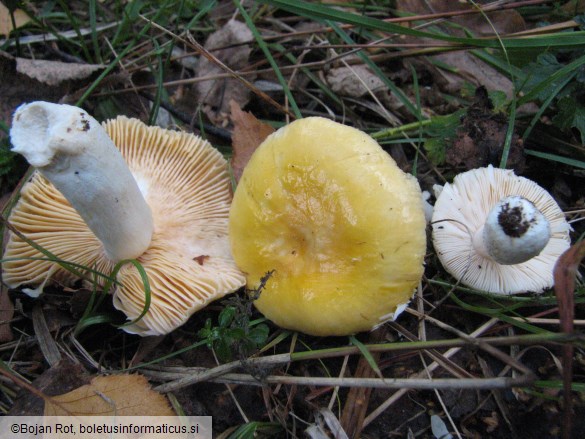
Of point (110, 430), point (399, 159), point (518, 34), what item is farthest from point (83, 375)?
point (518, 34)

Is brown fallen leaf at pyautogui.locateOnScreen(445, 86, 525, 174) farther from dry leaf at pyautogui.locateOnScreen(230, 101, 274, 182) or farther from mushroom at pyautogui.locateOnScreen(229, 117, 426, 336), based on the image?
dry leaf at pyautogui.locateOnScreen(230, 101, 274, 182)

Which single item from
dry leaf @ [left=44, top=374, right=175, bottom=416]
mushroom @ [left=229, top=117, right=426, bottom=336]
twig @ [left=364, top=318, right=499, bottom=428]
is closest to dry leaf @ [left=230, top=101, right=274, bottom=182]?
mushroom @ [left=229, top=117, right=426, bottom=336]

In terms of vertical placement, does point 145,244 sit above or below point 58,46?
below

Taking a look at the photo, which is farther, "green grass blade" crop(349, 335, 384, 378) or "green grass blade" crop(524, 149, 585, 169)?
"green grass blade" crop(524, 149, 585, 169)

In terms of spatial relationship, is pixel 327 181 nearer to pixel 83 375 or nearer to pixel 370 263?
pixel 370 263

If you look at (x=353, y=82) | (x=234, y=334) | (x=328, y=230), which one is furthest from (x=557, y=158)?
(x=234, y=334)

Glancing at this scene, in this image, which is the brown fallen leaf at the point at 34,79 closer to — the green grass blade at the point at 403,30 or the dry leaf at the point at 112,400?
the green grass blade at the point at 403,30

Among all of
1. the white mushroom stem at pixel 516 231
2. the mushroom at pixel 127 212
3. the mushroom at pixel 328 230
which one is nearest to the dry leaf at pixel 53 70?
the mushroom at pixel 127 212
